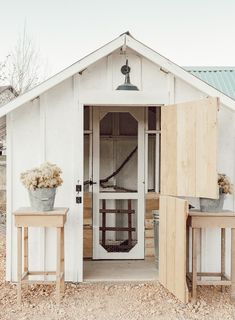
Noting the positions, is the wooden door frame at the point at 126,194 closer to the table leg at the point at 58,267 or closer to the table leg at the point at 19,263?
the table leg at the point at 58,267

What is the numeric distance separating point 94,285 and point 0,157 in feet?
18.7

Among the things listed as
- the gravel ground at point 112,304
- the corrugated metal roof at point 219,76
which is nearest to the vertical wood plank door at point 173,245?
the gravel ground at point 112,304

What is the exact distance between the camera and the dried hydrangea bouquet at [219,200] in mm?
5004

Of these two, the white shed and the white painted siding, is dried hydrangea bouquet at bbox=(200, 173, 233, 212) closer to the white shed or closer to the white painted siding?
the white shed

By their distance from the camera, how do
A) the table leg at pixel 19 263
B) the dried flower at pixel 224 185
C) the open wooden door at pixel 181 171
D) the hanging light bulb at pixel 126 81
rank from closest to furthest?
1. the open wooden door at pixel 181 171
2. the table leg at pixel 19 263
3. the dried flower at pixel 224 185
4. the hanging light bulb at pixel 126 81

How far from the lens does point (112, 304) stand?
16.0 feet

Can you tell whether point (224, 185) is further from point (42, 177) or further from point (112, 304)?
point (42, 177)

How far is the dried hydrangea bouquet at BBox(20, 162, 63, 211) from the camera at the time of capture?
4887 millimetres

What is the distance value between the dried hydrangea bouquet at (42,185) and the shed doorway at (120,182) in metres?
1.78

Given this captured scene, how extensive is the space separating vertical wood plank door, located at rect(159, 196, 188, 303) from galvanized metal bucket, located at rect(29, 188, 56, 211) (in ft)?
4.32

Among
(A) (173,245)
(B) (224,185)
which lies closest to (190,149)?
(B) (224,185)

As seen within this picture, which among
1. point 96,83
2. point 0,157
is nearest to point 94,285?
point 96,83

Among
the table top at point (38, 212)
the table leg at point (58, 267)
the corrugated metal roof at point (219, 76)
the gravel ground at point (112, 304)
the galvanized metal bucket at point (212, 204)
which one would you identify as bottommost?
the gravel ground at point (112, 304)

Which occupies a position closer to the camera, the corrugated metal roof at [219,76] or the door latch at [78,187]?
the door latch at [78,187]
